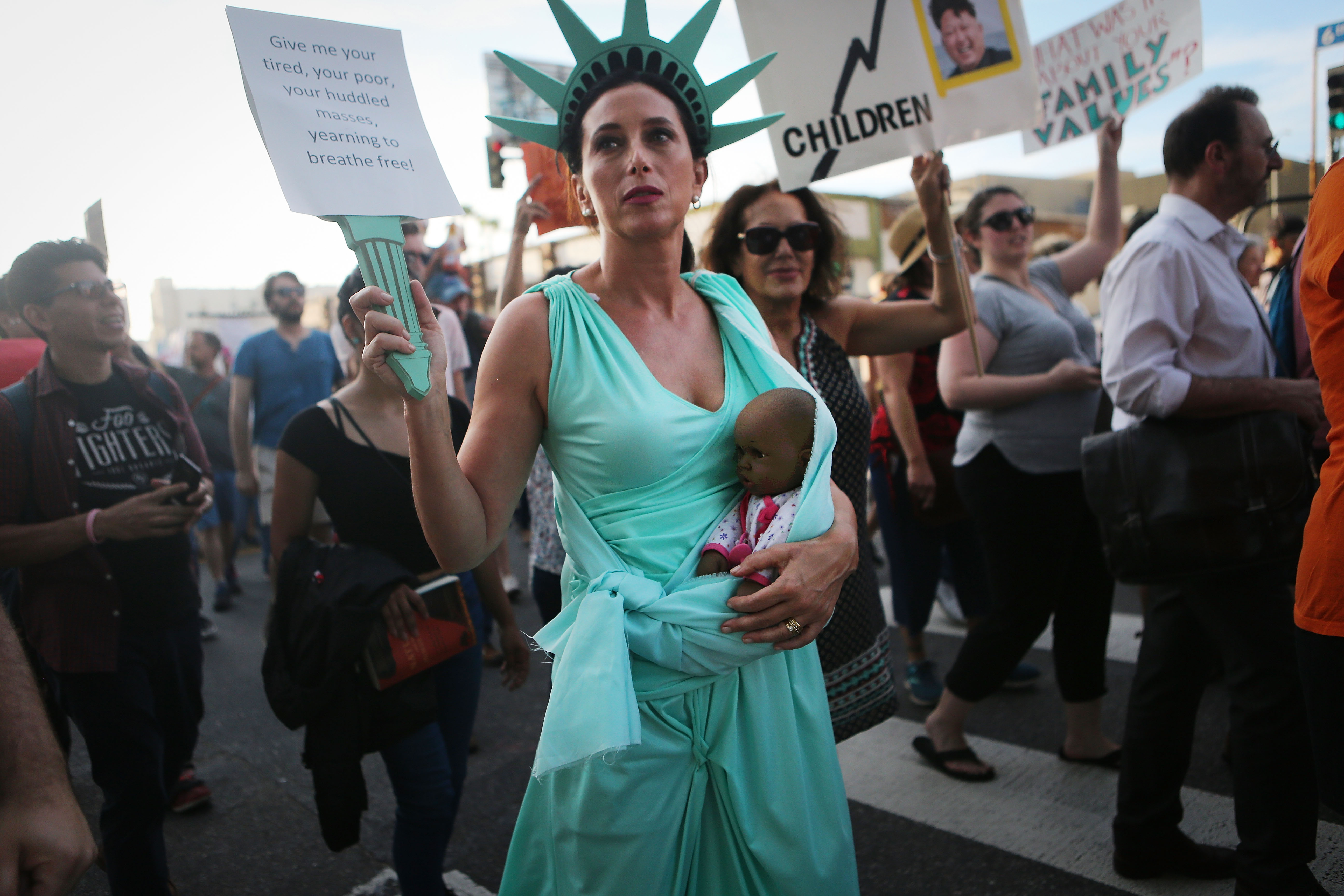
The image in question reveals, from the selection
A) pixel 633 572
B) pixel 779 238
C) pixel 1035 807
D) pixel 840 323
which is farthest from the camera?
pixel 1035 807

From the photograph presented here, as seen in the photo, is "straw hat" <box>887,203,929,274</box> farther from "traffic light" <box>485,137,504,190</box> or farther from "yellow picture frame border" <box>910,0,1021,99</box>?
"traffic light" <box>485,137,504,190</box>

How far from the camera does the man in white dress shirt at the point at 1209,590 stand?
231 centimetres

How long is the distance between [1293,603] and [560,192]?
2969 mm

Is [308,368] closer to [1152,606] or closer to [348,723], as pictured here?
[348,723]

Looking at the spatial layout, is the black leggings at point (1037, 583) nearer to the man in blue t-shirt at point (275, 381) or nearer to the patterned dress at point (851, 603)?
the patterned dress at point (851, 603)

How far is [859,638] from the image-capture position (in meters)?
2.40

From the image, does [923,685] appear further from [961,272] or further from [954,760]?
[961,272]

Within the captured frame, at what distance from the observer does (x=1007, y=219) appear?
12.3ft

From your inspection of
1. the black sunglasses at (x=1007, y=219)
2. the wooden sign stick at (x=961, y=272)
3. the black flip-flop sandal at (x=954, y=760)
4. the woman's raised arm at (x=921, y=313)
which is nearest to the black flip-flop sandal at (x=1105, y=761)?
the black flip-flop sandal at (x=954, y=760)

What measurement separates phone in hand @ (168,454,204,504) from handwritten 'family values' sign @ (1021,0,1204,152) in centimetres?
363

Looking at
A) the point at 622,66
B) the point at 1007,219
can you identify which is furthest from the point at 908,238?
the point at 622,66

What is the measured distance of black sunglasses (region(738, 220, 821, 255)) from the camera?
9.15 feet

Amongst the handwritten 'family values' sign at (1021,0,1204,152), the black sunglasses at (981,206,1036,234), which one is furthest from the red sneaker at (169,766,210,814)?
the handwritten 'family values' sign at (1021,0,1204,152)

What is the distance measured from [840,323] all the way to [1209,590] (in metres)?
1.32
